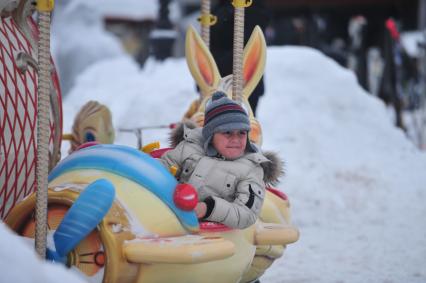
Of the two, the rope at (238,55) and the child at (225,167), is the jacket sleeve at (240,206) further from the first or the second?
the rope at (238,55)

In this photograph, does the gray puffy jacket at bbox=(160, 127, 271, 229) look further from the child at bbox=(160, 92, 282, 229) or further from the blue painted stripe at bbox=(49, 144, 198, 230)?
the blue painted stripe at bbox=(49, 144, 198, 230)

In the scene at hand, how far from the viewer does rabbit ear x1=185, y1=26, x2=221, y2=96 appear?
13.1 feet

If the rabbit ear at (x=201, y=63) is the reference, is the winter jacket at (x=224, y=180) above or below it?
below

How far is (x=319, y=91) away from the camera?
906 cm

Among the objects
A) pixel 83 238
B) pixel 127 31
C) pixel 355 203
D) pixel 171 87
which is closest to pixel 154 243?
pixel 83 238

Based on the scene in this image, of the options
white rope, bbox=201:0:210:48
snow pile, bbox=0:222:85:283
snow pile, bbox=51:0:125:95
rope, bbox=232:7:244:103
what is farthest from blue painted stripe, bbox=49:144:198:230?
snow pile, bbox=51:0:125:95

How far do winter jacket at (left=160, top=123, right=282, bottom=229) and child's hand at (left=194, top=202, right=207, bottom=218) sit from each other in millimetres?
17

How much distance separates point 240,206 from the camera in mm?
3084

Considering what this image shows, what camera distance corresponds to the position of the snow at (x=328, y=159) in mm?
5062

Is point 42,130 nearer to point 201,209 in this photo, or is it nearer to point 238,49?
point 201,209

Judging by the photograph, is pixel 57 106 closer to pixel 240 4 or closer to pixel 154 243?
pixel 240 4

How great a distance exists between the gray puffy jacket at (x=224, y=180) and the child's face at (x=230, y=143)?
0.10 feet

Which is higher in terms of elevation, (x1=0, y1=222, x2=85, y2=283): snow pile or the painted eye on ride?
(x1=0, y1=222, x2=85, y2=283): snow pile

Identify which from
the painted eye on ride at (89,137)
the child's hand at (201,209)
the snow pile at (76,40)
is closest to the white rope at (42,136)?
the child's hand at (201,209)
